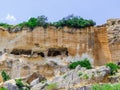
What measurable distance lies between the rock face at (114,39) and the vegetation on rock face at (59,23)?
7.64ft

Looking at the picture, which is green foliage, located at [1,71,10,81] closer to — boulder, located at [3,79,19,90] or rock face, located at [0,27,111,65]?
rock face, located at [0,27,111,65]

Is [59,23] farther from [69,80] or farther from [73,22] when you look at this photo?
[69,80]

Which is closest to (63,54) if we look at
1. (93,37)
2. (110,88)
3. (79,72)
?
(93,37)

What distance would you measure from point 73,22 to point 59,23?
1.66 metres

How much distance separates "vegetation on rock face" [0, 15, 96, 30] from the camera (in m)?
62.7

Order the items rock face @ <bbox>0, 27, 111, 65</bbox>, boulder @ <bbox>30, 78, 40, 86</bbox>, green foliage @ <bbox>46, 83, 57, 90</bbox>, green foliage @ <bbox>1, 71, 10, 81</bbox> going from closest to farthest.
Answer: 1. green foliage @ <bbox>46, 83, 57, 90</bbox>
2. boulder @ <bbox>30, 78, 40, 86</bbox>
3. green foliage @ <bbox>1, 71, 10, 81</bbox>
4. rock face @ <bbox>0, 27, 111, 65</bbox>

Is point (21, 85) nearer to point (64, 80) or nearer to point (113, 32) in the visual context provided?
point (64, 80)

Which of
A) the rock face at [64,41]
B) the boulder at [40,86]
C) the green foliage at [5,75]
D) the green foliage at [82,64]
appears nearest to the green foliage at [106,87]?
the boulder at [40,86]

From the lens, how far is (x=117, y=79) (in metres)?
47.7

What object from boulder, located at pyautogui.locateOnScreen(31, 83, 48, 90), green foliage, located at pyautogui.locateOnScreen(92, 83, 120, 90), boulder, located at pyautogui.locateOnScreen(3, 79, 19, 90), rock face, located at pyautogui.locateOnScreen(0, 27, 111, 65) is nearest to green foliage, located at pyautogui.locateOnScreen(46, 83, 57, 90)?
boulder, located at pyautogui.locateOnScreen(31, 83, 48, 90)

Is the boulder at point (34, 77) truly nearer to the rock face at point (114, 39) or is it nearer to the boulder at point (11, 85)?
the boulder at point (11, 85)

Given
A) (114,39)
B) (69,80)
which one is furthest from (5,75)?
(114,39)

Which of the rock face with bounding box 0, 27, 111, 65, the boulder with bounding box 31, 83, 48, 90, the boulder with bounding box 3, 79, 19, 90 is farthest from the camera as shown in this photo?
the rock face with bounding box 0, 27, 111, 65

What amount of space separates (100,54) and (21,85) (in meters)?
15.3
